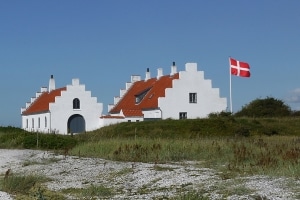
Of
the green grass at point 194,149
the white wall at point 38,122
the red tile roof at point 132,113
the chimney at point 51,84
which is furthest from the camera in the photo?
the chimney at point 51,84

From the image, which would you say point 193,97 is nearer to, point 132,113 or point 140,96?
point 132,113

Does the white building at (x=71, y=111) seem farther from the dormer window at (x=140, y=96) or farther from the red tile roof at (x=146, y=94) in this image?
the dormer window at (x=140, y=96)

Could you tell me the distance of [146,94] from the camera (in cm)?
6366

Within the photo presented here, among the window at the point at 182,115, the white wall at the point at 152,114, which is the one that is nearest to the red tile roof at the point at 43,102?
the white wall at the point at 152,114

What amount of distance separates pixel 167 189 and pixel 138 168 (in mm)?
4185

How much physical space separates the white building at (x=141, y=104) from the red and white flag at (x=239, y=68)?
487cm

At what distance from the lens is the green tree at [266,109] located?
61781 millimetres

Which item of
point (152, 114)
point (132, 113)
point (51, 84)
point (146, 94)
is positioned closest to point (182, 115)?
point (152, 114)

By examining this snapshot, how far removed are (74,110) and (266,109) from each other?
20.0m

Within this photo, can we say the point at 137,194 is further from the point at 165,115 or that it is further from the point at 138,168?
the point at 165,115

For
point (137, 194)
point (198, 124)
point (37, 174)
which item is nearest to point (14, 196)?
point (137, 194)

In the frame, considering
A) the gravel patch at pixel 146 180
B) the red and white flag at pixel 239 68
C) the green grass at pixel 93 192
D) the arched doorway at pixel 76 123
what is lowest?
the green grass at pixel 93 192

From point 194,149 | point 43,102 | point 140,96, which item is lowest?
point 194,149

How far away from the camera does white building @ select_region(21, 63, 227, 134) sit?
59406 millimetres
